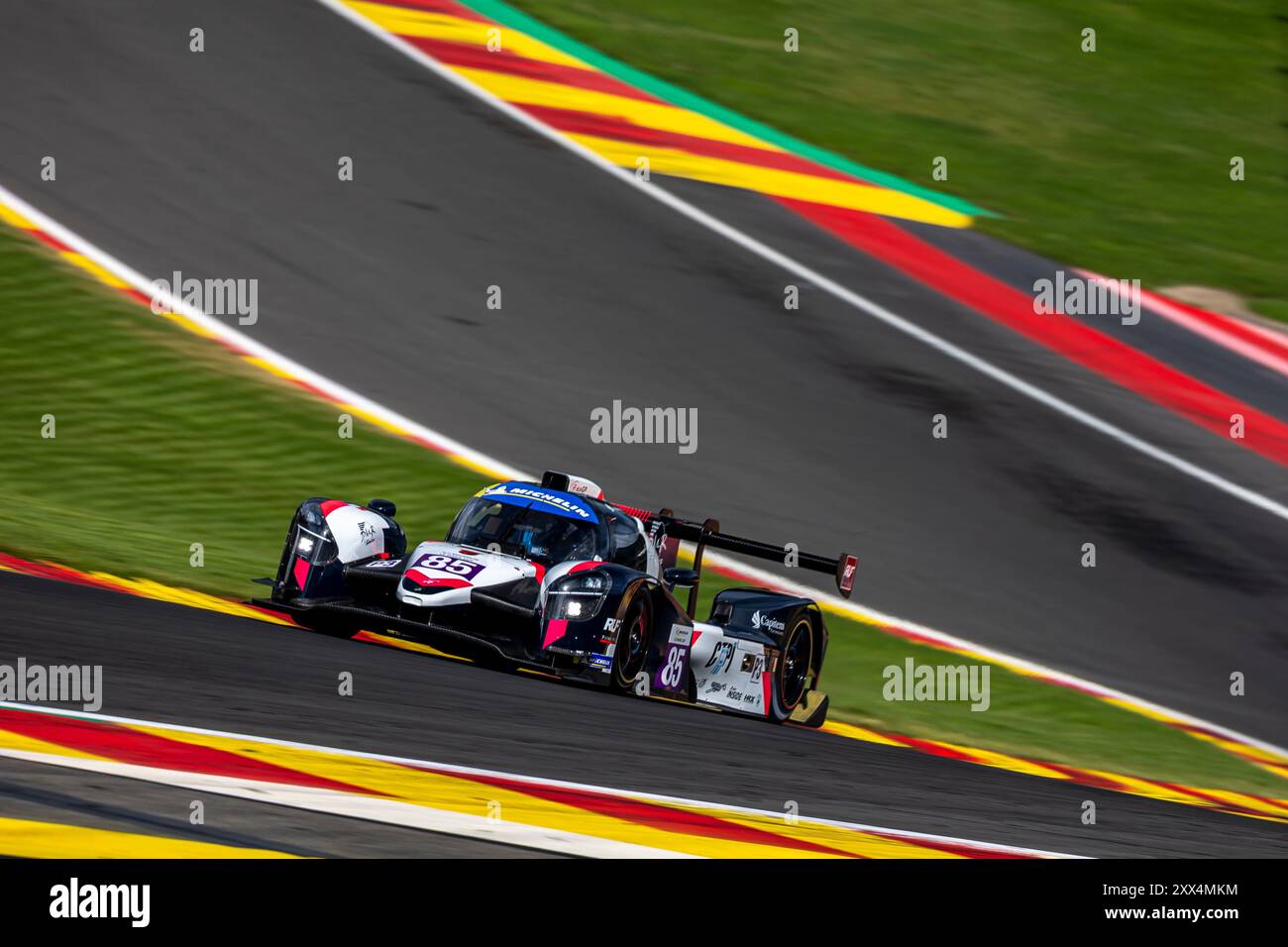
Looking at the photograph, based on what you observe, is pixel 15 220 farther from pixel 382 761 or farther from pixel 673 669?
pixel 382 761

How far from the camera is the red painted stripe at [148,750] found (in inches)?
239

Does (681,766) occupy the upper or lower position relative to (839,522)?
lower

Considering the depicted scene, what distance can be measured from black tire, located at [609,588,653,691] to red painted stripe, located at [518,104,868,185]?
11.7m

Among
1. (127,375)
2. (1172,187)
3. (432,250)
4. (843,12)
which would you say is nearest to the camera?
(127,375)

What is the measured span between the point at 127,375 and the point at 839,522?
248 inches

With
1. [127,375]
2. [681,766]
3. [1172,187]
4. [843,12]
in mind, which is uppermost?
[843,12]

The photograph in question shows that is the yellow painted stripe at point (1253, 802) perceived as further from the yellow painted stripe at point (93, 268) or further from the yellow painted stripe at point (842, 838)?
the yellow painted stripe at point (93, 268)

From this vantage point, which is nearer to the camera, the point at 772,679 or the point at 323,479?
the point at 772,679

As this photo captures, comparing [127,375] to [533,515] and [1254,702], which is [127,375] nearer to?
[533,515]

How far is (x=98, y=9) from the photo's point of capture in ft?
70.9

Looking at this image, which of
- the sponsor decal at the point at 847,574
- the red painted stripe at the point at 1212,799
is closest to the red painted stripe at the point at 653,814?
the sponsor decal at the point at 847,574

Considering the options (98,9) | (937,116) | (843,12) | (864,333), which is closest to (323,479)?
(864,333)

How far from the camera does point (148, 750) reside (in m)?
6.22

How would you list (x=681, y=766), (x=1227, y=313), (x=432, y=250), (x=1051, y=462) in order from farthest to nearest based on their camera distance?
(x=1227, y=313) < (x=432, y=250) < (x=1051, y=462) < (x=681, y=766)
